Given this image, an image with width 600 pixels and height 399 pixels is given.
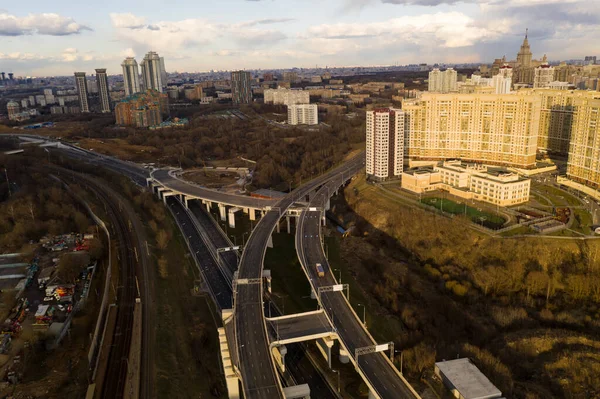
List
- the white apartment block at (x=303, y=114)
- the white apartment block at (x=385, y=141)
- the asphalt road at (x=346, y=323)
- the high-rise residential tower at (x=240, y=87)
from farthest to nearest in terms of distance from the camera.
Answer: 1. the high-rise residential tower at (x=240, y=87)
2. the white apartment block at (x=303, y=114)
3. the white apartment block at (x=385, y=141)
4. the asphalt road at (x=346, y=323)

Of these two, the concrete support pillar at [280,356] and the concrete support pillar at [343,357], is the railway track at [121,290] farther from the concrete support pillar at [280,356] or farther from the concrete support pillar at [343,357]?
the concrete support pillar at [343,357]

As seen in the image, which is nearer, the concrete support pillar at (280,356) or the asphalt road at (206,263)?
the concrete support pillar at (280,356)

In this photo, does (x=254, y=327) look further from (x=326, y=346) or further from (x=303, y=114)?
(x=303, y=114)

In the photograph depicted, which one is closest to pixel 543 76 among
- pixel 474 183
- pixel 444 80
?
pixel 444 80

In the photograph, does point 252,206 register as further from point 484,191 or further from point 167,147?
point 167,147

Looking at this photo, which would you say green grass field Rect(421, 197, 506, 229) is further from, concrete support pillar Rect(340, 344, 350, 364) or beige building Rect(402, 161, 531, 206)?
concrete support pillar Rect(340, 344, 350, 364)

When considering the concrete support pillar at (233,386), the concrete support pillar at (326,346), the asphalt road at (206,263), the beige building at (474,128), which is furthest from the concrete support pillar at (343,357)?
the beige building at (474,128)

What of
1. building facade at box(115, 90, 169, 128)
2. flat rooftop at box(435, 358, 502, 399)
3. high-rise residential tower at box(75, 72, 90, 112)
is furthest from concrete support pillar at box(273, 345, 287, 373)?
high-rise residential tower at box(75, 72, 90, 112)
